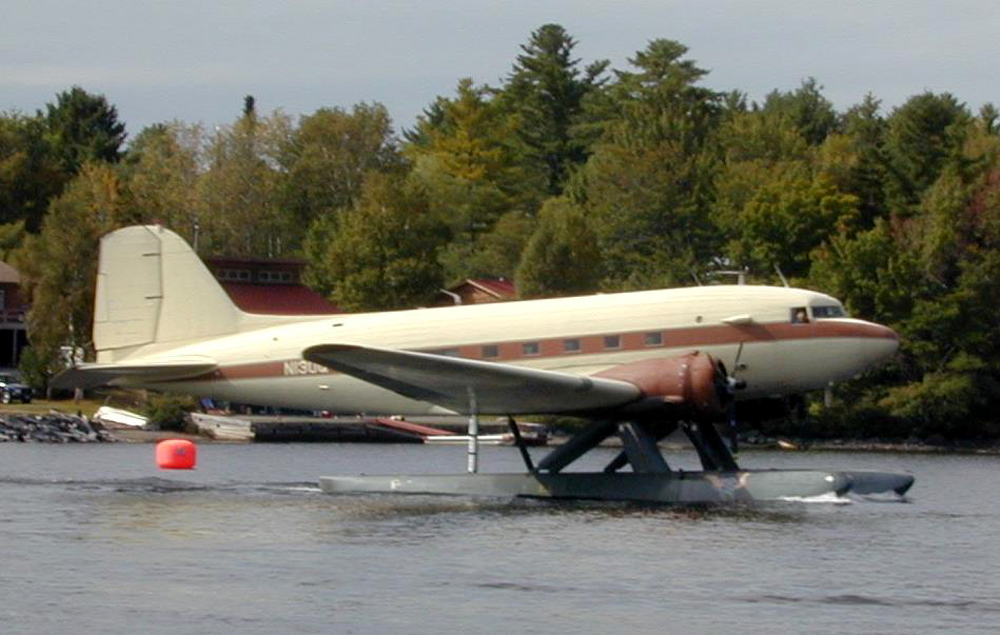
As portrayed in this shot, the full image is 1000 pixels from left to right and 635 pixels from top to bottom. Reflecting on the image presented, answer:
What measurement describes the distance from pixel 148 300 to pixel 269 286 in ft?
172

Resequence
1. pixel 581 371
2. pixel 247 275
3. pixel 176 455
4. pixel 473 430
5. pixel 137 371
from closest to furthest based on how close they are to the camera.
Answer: pixel 581 371, pixel 473 430, pixel 137 371, pixel 176 455, pixel 247 275

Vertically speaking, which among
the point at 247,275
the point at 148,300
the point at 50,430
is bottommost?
the point at 50,430

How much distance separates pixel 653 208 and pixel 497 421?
24.3 m

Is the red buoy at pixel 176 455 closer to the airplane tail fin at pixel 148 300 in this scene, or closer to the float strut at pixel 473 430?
the airplane tail fin at pixel 148 300

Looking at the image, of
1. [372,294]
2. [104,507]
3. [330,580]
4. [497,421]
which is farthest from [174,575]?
[372,294]

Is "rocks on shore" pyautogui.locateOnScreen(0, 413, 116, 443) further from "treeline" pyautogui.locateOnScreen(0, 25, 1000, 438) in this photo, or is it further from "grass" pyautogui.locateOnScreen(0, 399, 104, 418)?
"treeline" pyautogui.locateOnScreen(0, 25, 1000, 438)

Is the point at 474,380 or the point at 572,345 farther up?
the point at 572,345

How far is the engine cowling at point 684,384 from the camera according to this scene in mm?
34219

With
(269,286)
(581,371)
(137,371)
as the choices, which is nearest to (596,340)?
(581,371)

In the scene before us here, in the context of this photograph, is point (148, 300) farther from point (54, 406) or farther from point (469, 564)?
point (54, 406)

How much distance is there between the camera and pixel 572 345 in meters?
35.7

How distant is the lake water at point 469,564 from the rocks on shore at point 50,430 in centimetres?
1946

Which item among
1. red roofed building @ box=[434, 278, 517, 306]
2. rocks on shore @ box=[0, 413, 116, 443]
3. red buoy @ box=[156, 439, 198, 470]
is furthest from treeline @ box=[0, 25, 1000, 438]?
red buoy @ box=[156, 439, 198, 470]

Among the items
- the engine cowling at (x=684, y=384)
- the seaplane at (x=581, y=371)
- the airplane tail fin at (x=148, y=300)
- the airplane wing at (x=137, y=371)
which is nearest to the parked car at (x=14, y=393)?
the airplane tail fin at (x=148, y=300)
